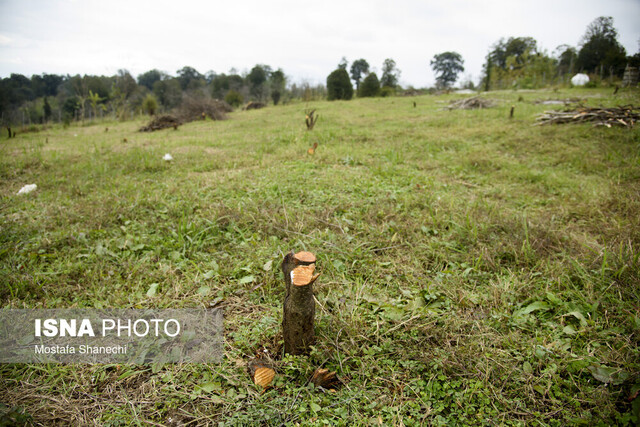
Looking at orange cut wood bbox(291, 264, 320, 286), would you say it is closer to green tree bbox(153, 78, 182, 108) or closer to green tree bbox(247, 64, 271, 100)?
green tree bbox(247, 64, 271, 100)

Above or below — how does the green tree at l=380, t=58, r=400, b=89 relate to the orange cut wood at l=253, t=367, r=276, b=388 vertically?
above

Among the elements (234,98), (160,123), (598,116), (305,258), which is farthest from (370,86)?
(305,258)

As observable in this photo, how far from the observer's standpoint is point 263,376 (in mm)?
1400

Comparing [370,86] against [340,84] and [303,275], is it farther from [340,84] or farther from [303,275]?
[303,275]

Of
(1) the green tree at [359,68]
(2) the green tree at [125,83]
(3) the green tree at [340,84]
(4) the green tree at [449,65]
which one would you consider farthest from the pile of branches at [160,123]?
(4) the green tree at [449,65]

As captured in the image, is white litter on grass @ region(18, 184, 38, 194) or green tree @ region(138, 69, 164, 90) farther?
green tree @ region(138, 69, 164, 90)

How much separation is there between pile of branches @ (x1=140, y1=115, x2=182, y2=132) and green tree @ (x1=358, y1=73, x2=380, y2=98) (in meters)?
15.5

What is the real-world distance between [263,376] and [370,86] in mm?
23831

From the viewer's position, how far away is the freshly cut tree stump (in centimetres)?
139

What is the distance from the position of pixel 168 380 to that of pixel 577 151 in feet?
21.6

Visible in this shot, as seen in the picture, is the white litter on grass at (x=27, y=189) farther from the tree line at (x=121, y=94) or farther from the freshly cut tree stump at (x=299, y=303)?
the tree line at (x=121, y=94)

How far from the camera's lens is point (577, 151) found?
5.10m

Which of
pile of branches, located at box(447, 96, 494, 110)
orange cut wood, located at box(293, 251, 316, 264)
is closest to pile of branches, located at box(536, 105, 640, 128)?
pile of branches, located at box(447, 96, 494, 110)

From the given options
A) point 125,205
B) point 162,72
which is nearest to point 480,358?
point 125,205
